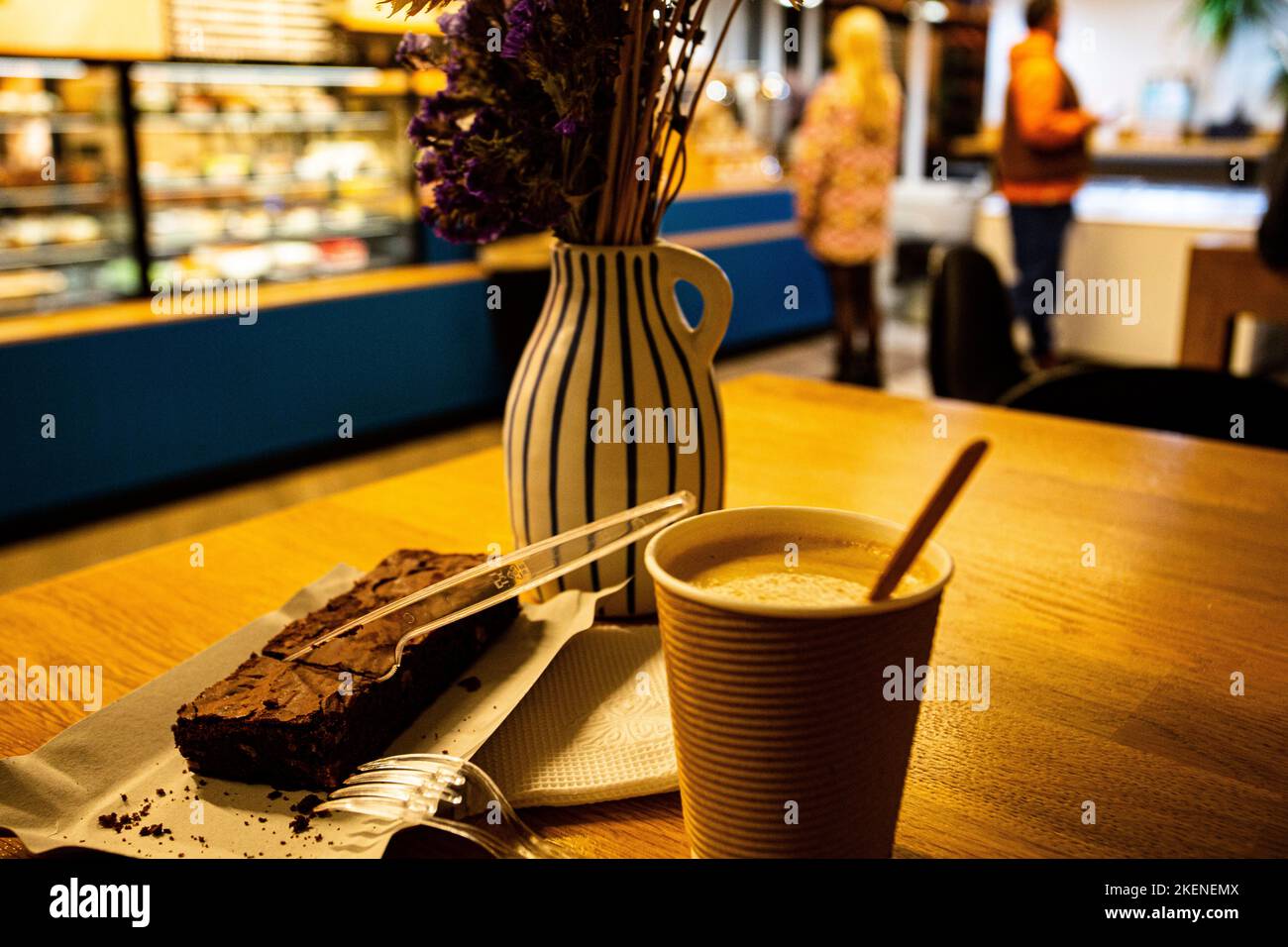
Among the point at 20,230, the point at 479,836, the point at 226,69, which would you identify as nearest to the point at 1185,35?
the point at 226,69

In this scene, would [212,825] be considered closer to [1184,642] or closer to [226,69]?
[1184,642]

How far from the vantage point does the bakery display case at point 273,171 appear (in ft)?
13.2

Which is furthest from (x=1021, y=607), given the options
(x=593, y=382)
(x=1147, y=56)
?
(x=1147, y=56)

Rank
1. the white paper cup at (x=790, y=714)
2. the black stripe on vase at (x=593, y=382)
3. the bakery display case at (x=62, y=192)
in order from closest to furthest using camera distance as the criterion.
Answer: the white paper cup at (x=790, y=714) < the black stripe on vase at (x=593, y=382) < the bakery display case at (x=62, y=192)

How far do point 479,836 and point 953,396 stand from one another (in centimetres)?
205

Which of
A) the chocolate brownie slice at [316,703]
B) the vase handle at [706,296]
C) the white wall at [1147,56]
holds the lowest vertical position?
the chocolate brownie slice at [316,703]

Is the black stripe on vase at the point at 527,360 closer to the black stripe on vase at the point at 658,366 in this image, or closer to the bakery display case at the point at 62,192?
the black stripe on vase at the point at 658,366

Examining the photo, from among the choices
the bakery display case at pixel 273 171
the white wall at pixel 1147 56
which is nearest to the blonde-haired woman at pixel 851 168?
the bakery display case at pixel 273 171

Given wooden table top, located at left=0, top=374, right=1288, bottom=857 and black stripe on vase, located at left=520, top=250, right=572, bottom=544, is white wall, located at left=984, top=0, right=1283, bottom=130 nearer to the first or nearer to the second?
wooden table top, located at left=0, top=374, right=1288, bottom=857

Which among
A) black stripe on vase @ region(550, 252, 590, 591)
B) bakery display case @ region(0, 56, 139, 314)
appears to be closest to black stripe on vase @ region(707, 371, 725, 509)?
black stripe on vase @ region(550, 252, 590, 591)

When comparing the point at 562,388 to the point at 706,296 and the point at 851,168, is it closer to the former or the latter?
the point at 706,296

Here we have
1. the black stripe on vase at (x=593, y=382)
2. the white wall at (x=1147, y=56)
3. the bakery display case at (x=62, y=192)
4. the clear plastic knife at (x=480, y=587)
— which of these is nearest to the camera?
the clear plastic knife at (x=480, y=587)

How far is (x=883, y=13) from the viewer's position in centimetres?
1040
